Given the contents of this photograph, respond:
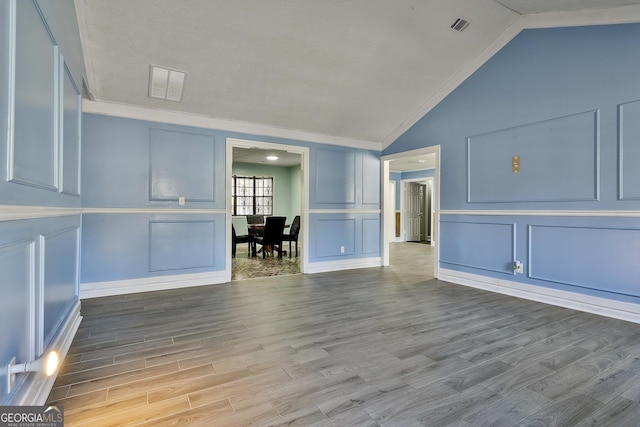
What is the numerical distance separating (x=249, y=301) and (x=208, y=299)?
1.74 feet

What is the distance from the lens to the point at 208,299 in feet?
12.2

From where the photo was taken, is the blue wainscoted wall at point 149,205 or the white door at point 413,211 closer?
the blue wainscoted wall at point 149,205

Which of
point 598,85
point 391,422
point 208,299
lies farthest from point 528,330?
point 208,299

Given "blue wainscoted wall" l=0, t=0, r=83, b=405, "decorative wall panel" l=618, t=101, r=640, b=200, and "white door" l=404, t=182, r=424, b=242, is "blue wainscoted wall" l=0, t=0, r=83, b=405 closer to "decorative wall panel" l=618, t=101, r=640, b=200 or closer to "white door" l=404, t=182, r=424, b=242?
"decorative wall panel" l=618, t=101, r=640, b=200

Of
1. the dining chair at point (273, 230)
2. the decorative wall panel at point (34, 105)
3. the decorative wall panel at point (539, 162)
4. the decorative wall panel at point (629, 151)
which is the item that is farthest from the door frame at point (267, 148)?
the decorative wall panel at point (629, 151)

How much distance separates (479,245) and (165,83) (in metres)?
4.71

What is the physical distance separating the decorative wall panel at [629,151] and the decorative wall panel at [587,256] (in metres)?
0.40

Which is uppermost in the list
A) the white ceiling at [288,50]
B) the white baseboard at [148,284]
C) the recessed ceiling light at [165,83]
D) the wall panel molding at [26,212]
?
the white ceiling at [288,50]

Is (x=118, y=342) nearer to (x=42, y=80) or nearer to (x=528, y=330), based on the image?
(x=42, y=80)

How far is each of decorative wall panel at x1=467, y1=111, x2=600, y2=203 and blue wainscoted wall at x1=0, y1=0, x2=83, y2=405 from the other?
4.64 m

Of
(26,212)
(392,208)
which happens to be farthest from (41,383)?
(392,208)

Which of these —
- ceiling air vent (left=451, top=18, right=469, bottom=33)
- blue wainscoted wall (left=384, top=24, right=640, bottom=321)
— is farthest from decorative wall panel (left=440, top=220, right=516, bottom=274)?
ceiling air vent (left=451, top=18, right=469, bottom=33)

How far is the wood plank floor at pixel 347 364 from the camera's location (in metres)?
1.62

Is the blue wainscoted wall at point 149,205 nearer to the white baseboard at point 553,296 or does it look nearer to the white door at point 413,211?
the white baseboard at point 553,296
